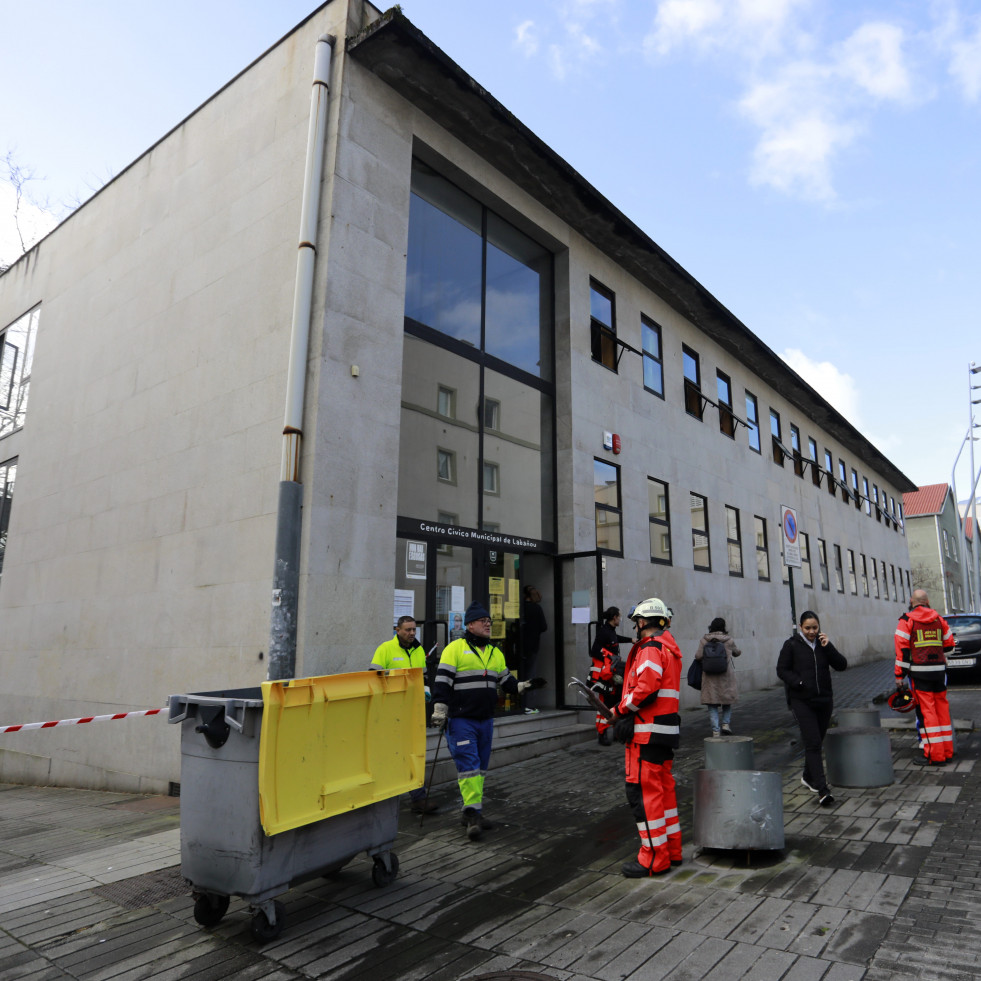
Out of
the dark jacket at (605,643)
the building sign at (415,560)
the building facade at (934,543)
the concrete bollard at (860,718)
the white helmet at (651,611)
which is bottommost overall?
the concrete bollard at (860,718)

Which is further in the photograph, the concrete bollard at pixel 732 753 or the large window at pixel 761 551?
the large window at pixel 761 551

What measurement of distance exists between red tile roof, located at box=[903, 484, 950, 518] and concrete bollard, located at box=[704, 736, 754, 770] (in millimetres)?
65802

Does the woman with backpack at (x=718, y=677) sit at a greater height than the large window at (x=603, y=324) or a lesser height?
lesser

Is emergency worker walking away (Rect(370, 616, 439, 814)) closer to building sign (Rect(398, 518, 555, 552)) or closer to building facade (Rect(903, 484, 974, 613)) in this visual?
building sign (Rect(398, 518, 555, 552))

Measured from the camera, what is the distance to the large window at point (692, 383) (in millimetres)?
17594

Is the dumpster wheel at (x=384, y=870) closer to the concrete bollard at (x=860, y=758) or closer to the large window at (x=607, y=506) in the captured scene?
the concrete bollard at (x=860, y=758)

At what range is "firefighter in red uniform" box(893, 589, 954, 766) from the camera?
27.1ft

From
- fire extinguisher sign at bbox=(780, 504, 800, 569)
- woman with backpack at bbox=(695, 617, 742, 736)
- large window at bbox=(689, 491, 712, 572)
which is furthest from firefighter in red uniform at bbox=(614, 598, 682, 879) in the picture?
large window at bbox=(689, 491, 712, 572)

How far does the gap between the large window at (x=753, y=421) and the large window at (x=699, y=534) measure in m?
4.19

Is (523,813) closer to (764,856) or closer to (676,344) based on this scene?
(764,856)

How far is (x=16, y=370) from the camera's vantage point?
1522 cm

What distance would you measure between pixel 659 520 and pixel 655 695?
10239mm

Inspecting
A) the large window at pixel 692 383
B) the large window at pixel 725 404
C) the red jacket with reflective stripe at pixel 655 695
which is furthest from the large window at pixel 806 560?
the red jacket with reflective stripe at pixel 655 695

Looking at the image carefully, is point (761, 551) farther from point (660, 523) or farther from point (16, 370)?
point (16, 370)
